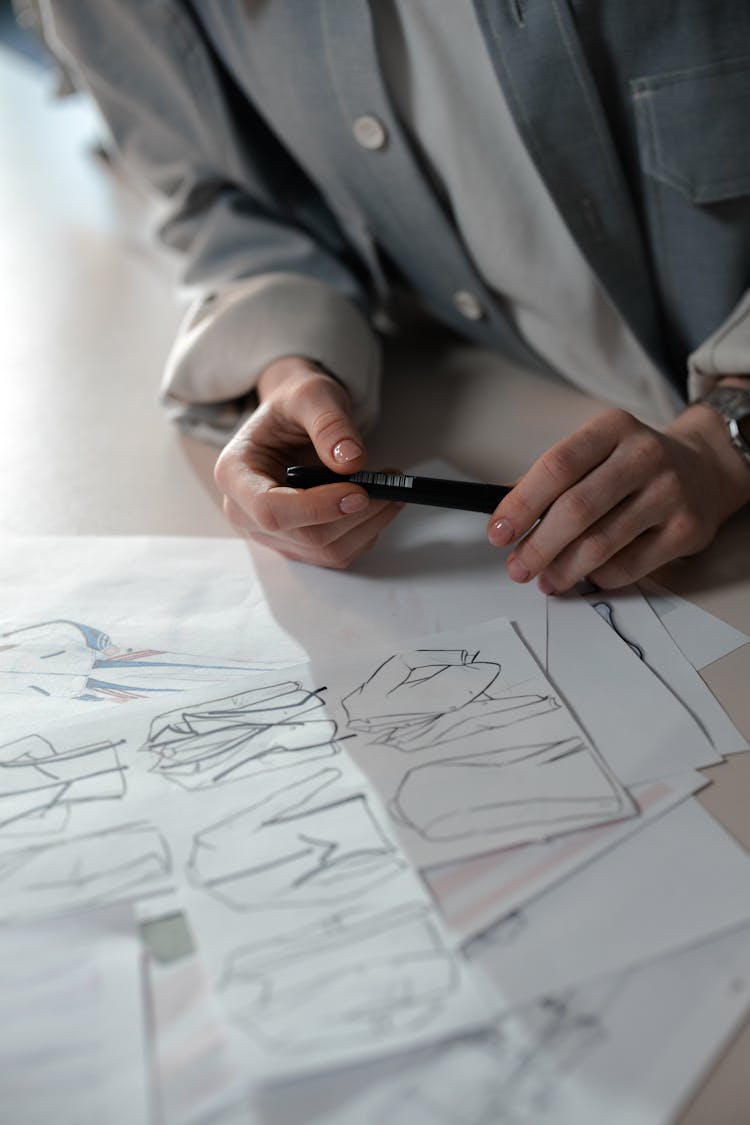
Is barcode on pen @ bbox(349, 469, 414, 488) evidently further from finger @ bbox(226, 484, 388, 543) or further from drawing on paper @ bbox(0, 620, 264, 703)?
drawing on paper @ bbox(0, 620, 264, 703)

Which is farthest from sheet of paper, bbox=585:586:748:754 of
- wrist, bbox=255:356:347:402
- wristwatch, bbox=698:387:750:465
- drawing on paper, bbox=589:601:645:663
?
wrist, bbox=255:356:347:402

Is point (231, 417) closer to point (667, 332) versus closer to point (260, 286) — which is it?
point (260, 286)

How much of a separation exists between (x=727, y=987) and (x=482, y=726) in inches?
5.2

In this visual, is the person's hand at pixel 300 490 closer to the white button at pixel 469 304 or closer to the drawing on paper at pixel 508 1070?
the white button at pixel 469 304

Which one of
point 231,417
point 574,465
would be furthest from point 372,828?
point 231,417

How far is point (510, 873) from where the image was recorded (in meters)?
0.33

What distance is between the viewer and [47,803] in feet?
1.22

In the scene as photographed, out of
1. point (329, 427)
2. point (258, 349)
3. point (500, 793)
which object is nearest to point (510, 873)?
point (500, 793)

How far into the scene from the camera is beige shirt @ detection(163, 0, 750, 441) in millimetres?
537

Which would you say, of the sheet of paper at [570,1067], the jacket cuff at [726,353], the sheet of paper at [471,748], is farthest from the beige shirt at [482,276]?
the sheet of paper at [570,1067]

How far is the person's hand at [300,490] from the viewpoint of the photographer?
467 mm

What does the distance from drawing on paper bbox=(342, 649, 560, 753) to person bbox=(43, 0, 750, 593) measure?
2.6 inches

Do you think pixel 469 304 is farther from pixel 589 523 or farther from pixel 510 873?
pixel 510 873

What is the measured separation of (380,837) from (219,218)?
20.3 inches
